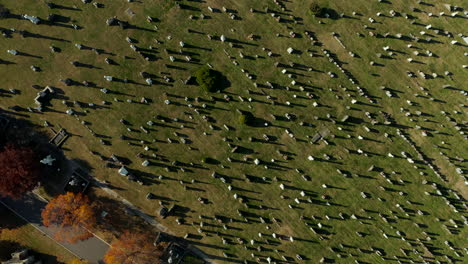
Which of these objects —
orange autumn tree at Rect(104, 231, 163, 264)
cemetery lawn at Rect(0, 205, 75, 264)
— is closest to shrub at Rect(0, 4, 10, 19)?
cemetery lawn at Rect(0, 205, 75, 264)

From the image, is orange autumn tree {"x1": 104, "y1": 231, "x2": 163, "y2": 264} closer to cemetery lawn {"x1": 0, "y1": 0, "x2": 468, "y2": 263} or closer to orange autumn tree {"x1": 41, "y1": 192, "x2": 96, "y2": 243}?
cemetery lawn {"x1": 0, "y1": 0, "x2": 468, "y2": 263}

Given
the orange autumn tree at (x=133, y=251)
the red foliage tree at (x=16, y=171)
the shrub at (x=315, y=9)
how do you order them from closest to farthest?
the red foliage tree at (x=16, y=171) < the orange autumn tree at (x=133, y=251) < the shrub at (x=315, y=9)

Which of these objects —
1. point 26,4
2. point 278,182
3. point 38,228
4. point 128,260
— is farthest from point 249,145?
point 26,4

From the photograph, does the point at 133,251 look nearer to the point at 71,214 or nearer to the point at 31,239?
the point at 71,214

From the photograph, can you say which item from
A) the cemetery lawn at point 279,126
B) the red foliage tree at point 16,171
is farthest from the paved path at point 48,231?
the cemetery lawn at point 279,126

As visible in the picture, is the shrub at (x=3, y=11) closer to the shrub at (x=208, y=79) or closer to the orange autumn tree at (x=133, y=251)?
the shrub at (x=208, y=79)

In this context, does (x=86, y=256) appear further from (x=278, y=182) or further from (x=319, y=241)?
(x=319, y=241)
